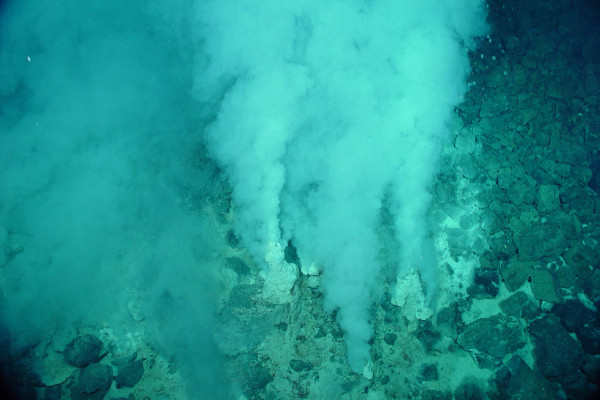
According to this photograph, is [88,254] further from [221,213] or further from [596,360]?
[596,360]

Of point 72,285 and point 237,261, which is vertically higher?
point 237,261

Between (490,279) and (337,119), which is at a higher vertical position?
(337,119)

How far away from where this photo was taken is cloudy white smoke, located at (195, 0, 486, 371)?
4.11 m

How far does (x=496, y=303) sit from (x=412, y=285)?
3.67ft

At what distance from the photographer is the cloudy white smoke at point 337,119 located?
4109 millimetres

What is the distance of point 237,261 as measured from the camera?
425cm

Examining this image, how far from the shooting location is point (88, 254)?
13.5ft

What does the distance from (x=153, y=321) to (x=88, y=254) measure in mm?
1146

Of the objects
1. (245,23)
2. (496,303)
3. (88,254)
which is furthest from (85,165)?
(496,303)

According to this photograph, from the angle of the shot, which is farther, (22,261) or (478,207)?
(478,207)

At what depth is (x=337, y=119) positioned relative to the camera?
427cm

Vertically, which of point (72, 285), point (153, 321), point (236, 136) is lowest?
point (153, 321)

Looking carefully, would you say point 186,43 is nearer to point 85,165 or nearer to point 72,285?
point 85,165

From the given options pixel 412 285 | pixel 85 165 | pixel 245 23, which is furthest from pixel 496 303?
pixel 85 165
